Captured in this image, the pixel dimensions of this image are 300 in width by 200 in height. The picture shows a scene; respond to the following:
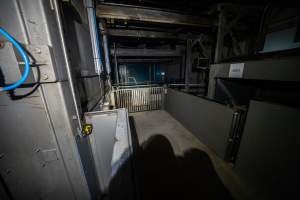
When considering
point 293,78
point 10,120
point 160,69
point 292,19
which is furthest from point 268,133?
point 160,69

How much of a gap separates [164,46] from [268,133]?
16.5 feet

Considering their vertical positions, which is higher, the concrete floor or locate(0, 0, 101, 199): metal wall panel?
locate(0, 0, 101, 199): metal wall panel

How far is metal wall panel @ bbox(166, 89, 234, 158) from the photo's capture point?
1.57 m

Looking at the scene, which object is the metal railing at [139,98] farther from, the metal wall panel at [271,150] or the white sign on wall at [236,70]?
the metal wall panel at [271,150]

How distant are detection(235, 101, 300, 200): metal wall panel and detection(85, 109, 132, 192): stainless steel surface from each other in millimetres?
1374

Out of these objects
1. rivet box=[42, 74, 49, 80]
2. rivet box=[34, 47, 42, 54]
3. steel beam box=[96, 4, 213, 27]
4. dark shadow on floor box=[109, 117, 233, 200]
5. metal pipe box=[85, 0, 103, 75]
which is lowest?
dark shadow on floor box=[109, 117, 233, 200]

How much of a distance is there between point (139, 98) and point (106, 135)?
2341 mm

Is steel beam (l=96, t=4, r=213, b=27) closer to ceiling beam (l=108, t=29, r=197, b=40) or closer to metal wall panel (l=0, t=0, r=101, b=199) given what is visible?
ceiling beam (l=108, t=29, r=197, b=40)

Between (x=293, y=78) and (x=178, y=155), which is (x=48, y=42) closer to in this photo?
(x=178, y=155)

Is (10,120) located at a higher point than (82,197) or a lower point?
higher

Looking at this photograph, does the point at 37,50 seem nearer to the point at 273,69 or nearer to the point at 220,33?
the point at 273,69

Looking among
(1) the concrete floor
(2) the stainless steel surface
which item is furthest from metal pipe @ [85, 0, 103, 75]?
(1) the concrete floor

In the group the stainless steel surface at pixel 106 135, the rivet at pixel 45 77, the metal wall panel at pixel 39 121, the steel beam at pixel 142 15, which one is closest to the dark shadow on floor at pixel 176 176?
the stainless steel surface at pixel 106 135

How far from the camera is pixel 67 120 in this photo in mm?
729
